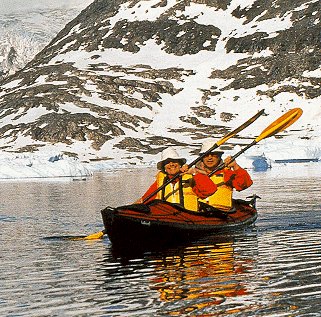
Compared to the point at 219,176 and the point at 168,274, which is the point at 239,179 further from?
the point at 168,274

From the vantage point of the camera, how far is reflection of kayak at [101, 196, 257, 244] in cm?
1623

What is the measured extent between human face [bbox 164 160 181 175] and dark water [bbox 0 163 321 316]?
177 centimetres

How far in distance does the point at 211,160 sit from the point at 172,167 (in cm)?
227

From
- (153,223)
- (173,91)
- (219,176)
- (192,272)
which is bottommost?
(192,272)

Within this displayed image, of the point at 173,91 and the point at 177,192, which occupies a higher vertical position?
the point at 173,91

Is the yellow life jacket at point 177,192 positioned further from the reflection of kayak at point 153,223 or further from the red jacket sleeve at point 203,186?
the reflection of kayak at point 153,223

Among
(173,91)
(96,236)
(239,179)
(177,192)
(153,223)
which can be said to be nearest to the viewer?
(153,223)

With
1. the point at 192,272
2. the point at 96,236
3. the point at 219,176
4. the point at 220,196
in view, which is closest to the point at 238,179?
the point at 219,176

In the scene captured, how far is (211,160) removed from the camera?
19.6 meters

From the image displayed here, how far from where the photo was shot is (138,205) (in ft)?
54.1

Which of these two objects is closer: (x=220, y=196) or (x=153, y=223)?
(x=153, y=223)

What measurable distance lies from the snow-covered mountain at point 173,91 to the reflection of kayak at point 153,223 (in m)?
96.4

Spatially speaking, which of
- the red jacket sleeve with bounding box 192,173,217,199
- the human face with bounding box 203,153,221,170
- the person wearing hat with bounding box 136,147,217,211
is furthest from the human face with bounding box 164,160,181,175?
the human face with bounding box 203,153,221,170

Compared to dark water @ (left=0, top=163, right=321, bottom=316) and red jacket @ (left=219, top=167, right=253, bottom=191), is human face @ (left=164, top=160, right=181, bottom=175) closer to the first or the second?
dark water @ (left=0, top=163, right=321, bottom=316)
